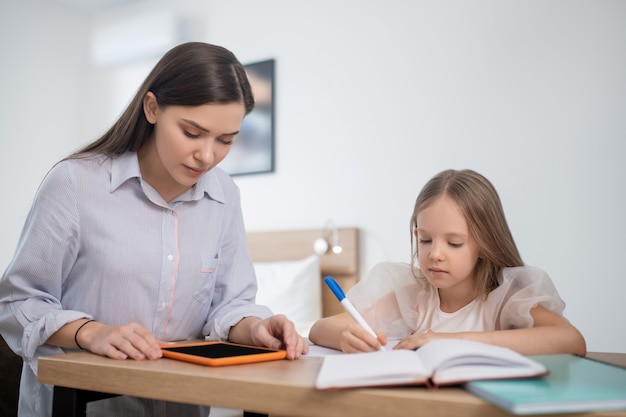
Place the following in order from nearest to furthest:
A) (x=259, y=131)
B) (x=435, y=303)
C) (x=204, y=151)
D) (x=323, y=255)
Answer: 1. (x=204, y=151)
2. (x=435, y=303)
3. (x=323, y=255)
4. (x=259, y=131)

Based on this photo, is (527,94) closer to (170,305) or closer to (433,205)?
(433,205)

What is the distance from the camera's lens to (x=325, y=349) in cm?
109

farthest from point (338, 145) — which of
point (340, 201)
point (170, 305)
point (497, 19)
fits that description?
point (170, 305)

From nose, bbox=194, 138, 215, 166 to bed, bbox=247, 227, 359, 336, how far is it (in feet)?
5.01

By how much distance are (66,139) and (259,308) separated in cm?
344

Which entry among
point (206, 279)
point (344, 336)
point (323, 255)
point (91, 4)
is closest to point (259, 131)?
point (323, 255)

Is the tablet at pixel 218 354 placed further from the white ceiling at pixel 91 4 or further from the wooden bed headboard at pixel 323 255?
the white ceiling at pixel 91 4

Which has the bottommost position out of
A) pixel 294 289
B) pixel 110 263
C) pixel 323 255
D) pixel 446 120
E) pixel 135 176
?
pixel 294 289

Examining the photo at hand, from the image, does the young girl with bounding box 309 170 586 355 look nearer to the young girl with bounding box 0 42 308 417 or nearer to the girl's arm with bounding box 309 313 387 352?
the girl's arm with bounding box 309 313 387 352

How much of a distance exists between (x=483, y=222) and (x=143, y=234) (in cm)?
73

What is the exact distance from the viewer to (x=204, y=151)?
1124mm

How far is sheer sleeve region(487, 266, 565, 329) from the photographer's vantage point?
1.13 m

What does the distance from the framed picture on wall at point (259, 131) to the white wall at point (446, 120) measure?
6cm

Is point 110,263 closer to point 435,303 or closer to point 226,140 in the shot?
point 226,140
